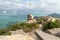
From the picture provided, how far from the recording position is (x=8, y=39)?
1234 cm

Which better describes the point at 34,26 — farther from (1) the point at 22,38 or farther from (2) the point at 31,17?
(1) the point at 22,38

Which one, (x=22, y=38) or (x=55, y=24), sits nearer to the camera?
(x=22, y=38)

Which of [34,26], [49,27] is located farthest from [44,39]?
[34,26]

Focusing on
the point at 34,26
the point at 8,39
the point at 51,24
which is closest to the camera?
the point at 8,39

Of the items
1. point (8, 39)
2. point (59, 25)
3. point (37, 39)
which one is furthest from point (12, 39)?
point (59, 25)

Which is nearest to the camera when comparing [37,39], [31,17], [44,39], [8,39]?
[8,39]

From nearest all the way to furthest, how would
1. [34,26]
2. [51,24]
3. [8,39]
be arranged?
1. [8,39]
2. [51,24]
3. [34,26]

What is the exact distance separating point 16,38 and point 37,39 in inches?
112

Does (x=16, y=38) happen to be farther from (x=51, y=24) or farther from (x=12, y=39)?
(x=51, y=24)

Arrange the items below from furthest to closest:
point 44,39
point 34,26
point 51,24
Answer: point 34,26 → point 51,24 → point 44,39

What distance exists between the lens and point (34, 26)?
92.8ft

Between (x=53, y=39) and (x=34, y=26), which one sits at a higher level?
(x=53, y=39)

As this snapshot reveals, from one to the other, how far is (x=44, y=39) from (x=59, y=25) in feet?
29.0

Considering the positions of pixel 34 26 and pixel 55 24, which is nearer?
pixel 55 24
